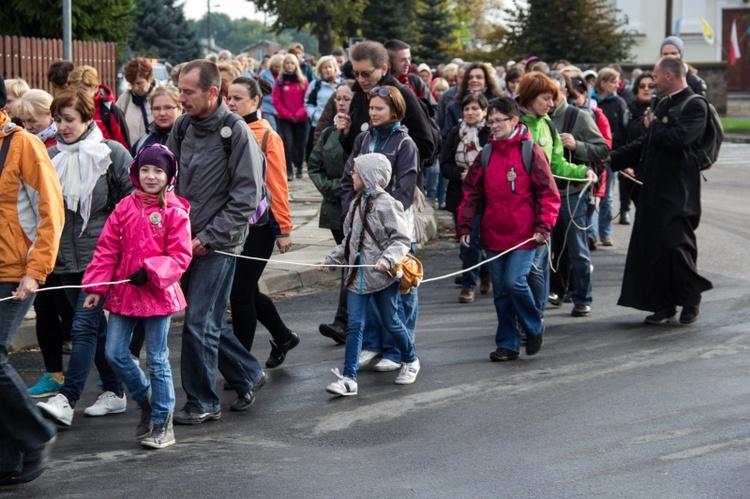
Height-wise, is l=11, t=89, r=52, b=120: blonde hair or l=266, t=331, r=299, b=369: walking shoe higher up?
l=11, t=89, r=52, b=120: blonde hair

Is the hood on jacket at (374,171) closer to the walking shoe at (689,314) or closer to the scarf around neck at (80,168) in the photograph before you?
the scarf around neck at (80,168)

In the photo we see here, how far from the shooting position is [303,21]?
64.9 m

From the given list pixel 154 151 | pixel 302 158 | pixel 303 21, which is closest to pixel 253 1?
pixel 303 21

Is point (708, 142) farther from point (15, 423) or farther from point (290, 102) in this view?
point (290, 102)

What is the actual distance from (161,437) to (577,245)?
474 cm

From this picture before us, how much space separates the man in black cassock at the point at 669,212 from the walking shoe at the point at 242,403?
3.74 metres

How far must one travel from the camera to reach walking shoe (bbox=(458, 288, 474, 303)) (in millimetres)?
10570

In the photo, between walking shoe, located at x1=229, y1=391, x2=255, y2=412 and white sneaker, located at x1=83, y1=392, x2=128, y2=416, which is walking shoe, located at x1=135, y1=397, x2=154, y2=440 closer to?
white sneaker, located at x1=83, y1=392, x2=128, y2=416

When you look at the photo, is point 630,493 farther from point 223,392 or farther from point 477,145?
point 477,145

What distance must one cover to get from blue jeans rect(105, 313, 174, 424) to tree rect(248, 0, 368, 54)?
181ft

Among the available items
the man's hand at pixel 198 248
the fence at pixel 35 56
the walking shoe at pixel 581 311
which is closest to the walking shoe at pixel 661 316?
the walking shoe at pixel 581 311

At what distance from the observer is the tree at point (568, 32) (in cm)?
4316

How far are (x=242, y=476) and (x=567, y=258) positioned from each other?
5341 millimetres

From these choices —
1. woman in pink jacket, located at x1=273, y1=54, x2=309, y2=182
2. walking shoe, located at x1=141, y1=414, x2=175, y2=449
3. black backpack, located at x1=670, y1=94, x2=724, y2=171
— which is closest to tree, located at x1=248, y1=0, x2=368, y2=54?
woman in pink jacket, located at x1=273, y1=54, x2=309, y2=182
